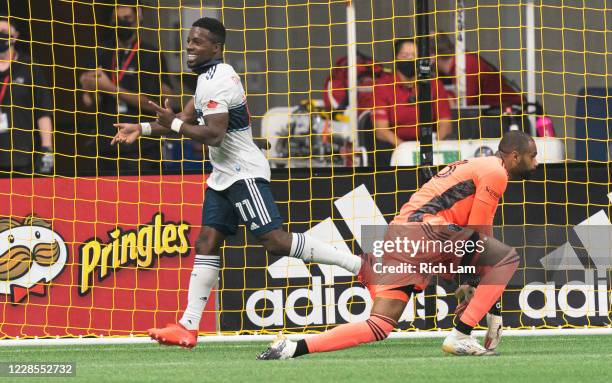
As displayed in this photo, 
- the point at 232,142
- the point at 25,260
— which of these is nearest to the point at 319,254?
the point at 232,142

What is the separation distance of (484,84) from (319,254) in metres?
4.41

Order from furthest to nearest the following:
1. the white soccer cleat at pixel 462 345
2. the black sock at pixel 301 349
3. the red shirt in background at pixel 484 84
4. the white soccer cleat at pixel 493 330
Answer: the red shirt in background at pixel 484 84, the white soccer cleat at pixel 493 330, the white soccer cleat at pixel 462 345, the black sock at pixel 301 349

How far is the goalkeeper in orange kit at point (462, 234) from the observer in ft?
27.2

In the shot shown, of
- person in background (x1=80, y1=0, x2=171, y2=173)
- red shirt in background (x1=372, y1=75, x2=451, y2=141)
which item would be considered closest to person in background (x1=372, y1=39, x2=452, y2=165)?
red shirt in background (x1=372, y1=75, x2=451, y2=141)

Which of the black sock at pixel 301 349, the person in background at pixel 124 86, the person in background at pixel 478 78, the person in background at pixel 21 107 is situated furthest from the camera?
the person in background at pixel 478 78

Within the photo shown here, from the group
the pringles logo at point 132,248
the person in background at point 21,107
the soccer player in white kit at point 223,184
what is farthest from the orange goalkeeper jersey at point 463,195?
the person in background at point 21,107

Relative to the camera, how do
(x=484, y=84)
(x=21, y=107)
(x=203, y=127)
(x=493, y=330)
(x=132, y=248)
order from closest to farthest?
(x=493, y=330)
(x=203, y=127)
(x=132, y=248)
(x=21, y=107)
(x=484, y=84)

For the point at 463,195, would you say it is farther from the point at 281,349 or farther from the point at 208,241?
the point at 208,241

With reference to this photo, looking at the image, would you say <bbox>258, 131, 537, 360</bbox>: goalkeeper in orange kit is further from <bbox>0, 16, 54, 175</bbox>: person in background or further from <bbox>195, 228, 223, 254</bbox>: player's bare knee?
<bbox>0, 16, 54, 175</bbox>: person in background

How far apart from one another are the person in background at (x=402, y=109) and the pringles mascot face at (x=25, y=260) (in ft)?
9.40

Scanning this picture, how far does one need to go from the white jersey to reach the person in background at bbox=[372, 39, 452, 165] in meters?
2.85

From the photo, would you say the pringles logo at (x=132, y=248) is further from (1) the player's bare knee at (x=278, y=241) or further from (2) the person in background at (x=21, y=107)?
(1) the player's bare knee at (x=278, y=241)

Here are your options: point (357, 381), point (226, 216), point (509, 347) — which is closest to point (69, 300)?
point (226, 216)

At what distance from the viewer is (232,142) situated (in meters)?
9.07
